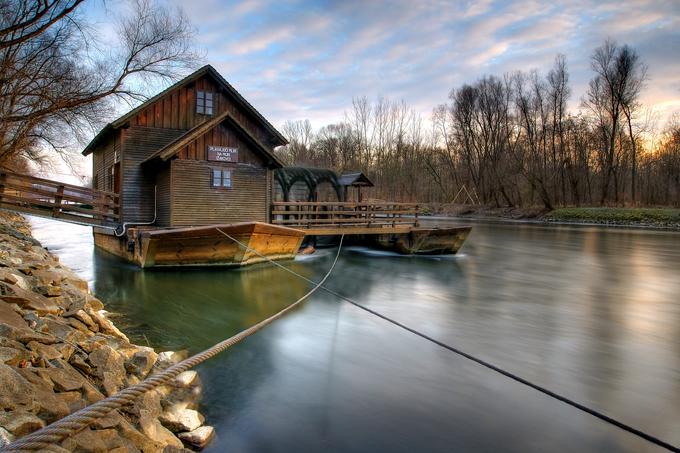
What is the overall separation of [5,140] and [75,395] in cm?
2244

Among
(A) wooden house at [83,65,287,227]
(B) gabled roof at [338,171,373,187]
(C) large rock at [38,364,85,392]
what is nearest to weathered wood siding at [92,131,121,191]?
(A) wooden house at [83,65,287,227]

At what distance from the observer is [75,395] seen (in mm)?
3773

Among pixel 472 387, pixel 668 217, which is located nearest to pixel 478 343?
pixel 472 387

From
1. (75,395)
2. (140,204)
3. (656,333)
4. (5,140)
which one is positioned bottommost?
(656,333)

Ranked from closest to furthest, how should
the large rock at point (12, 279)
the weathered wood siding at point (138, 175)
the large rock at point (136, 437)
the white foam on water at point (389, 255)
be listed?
the large rock at point (136, 437)
the large rock at point (12, 279)
the weathered wood siding at point (138, 175)
the white foam on water at point (389, 255)

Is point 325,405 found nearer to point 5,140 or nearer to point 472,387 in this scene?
point 472,387

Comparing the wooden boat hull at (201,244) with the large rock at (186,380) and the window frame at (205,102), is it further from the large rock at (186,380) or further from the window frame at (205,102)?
the large rock at (186,380)

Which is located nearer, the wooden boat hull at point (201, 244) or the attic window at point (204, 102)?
the wooden boat hull at point (201, 244)

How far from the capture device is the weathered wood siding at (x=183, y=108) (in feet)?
56.9

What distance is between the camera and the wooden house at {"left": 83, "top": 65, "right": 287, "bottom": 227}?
15836 mm

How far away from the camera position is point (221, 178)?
54.0 ft

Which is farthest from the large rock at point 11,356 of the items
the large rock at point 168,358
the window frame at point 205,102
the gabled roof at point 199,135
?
the window frame at point 205,102

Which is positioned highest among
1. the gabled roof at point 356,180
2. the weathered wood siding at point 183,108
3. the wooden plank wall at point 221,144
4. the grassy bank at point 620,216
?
the weathered wood siding at point 183,108

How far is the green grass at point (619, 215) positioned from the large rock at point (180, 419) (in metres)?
42.2
